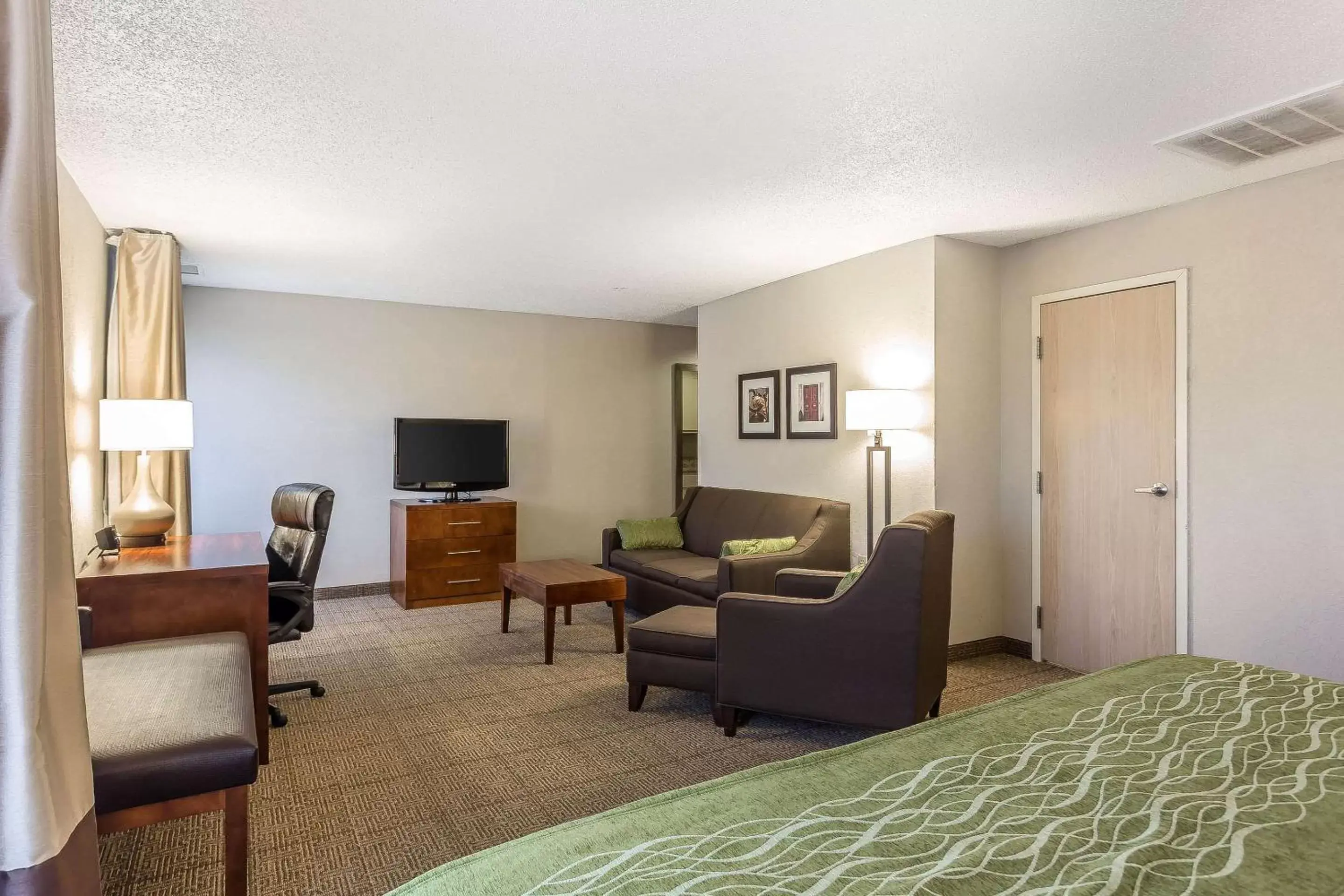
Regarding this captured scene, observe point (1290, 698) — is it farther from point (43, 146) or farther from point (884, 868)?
point (43, 146)

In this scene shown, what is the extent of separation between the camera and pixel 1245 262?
3529mm

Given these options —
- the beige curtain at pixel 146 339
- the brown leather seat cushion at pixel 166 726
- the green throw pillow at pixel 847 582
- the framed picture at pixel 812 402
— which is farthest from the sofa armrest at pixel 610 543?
the brown leather seat cushion at pixel 166 726

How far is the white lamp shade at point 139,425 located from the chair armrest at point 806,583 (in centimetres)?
295

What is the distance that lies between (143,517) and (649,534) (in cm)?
336

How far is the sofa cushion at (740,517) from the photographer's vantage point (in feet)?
16.9

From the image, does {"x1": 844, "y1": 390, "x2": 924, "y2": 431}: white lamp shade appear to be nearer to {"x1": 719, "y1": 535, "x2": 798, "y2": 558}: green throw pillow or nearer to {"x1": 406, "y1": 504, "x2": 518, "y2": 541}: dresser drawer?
{"x1": 719, "y1": 535, "x2": 798, "y2": 558}: green throw pillow

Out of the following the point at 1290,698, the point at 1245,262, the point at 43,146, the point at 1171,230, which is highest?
the point at 1171,230

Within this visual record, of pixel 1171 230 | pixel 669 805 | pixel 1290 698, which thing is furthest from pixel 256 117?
pixel 1171 230

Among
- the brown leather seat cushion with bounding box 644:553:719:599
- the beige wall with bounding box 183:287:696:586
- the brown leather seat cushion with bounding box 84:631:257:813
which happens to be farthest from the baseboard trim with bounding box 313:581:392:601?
the brown leather seat cushion with bounding box 84:631:257:813

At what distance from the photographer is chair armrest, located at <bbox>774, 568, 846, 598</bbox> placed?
3701 millimetres

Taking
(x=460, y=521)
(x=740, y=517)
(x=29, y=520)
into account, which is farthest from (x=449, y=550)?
(x=29, y=520)

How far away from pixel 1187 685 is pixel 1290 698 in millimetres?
205

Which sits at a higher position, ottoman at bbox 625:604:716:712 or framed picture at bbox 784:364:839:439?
framed picture at bbox 784:364:839:439

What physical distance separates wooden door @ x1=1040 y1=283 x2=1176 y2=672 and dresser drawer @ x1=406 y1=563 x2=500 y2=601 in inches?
154
